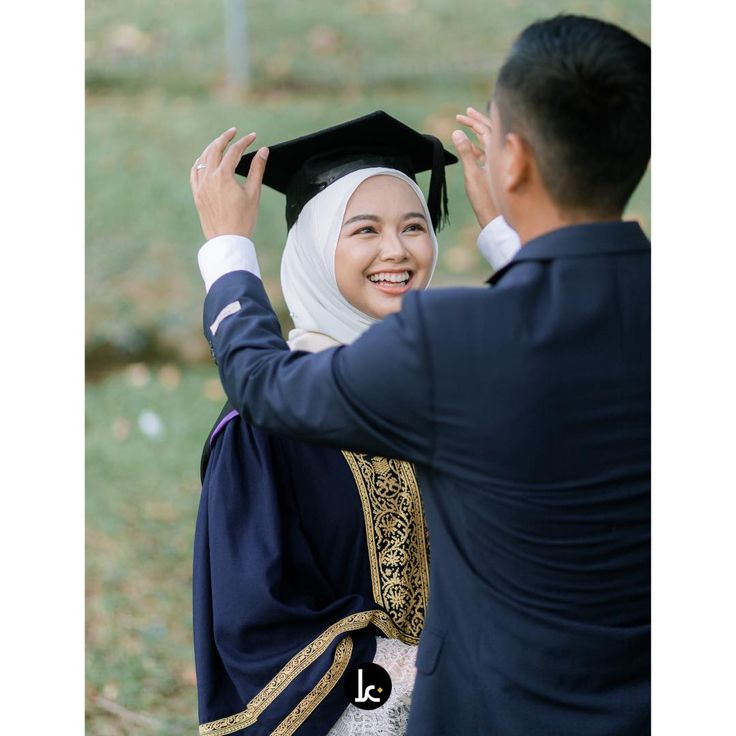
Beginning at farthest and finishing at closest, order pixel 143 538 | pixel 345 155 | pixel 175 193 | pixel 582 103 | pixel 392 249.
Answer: pixel 175 193
pixel 143 538
pixel 345 155
pixel 392 249
pixel 582 103

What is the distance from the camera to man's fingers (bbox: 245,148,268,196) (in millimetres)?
2112

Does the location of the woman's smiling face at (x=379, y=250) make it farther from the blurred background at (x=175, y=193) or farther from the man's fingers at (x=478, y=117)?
the blurred background at (x=175, y=193)

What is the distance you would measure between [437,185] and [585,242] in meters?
0.89

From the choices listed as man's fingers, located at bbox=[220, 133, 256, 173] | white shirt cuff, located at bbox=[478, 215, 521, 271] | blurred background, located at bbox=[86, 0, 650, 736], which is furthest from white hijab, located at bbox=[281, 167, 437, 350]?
blurred background, located at bbox=[86, 0, 650, 736]

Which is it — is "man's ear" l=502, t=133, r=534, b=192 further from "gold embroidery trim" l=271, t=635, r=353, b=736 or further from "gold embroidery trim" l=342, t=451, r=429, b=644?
"gold embroidery trim" l=271, t=635, r=353, b=736

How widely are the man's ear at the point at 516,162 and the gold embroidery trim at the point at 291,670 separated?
95 centimetres

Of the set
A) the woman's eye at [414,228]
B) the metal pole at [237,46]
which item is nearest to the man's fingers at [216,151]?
the woman's eye at [414,228]

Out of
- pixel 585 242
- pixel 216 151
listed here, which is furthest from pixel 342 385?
pixel 216 151

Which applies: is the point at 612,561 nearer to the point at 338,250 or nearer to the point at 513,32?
the point at 338,250

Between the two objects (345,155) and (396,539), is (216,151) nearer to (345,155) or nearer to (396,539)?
(345,155)

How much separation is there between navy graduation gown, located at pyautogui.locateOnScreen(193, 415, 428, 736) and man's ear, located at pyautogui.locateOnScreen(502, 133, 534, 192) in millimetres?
782

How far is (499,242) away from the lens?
2.46 metres
